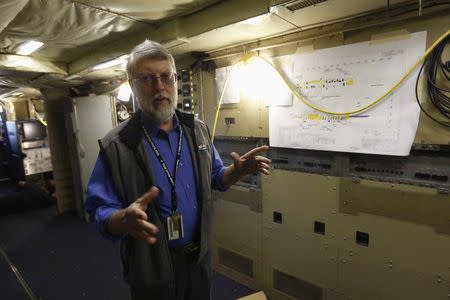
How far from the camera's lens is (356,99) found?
1.74 meters

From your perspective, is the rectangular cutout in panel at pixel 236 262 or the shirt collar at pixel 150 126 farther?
the rectangular cutout in panel at pixel 236 262

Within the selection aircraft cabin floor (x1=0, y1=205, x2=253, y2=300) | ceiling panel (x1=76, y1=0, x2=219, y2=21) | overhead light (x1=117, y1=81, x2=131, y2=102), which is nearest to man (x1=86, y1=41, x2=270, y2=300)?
ceiling panel (x1=76, y1=0, x2=219, y2=21)

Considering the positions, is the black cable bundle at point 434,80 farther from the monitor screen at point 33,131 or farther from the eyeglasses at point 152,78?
the monitor screen at point 33,131

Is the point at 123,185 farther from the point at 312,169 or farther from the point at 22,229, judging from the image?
the point at 22,229

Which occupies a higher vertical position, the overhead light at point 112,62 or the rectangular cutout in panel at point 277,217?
the overhead light at point 112,62

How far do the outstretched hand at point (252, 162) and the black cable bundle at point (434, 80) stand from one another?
0.96 metres

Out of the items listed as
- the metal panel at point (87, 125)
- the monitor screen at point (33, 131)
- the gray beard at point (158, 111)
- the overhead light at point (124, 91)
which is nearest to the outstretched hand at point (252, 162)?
the gray beard at point (158, 111)

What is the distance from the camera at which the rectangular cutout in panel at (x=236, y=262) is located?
8.39 feet

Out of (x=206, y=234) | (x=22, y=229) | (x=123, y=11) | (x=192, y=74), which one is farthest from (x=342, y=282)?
(x=22, y=229)

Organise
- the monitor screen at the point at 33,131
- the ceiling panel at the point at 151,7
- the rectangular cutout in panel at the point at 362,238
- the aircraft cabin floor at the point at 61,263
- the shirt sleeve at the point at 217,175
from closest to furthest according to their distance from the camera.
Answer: the shirt sleeve at the point at 217,175, the ceiling panel at the point at 151,7, the rectangular cutout in panel at the point at 362,238, the aircraft cabin floor at the point at 61,263, the monitor screen at the point at 33,131

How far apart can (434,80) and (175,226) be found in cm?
154

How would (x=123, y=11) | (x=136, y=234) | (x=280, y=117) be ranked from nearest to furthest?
(x=136, y=234) → (x=123, y=11) → (x=280, y=117)

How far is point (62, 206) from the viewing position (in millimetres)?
4750

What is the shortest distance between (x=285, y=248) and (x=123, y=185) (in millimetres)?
1549
